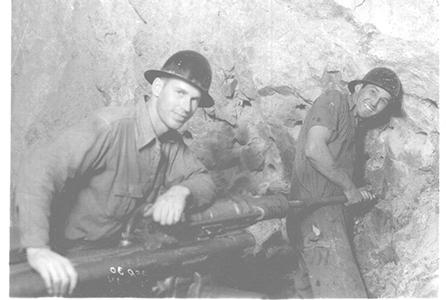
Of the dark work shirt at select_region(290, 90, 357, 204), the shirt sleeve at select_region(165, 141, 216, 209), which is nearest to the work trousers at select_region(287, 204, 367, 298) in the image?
the dark work shirt at select_region(290, 90, 357, 204)

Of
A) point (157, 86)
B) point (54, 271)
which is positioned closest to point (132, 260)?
point (54, 271)

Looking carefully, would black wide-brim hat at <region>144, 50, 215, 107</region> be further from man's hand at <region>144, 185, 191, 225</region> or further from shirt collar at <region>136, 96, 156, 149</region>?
man's hand at <region>144, 185, 191, 225</region>

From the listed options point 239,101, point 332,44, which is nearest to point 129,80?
point 239,101

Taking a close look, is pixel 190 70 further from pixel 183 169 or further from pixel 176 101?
pixel 183 169

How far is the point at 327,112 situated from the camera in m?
3.60

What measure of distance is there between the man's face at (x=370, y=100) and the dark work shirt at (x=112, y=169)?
144 centimetres

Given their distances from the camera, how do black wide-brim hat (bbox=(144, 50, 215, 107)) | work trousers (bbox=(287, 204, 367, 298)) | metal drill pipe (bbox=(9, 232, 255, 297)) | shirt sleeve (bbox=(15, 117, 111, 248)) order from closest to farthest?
metal drill pipe (bbox=(9, 232, 255, 297)) < shirt sleeve (bbox=(15, 117, 111, 248)) < black wide-brim hat (bbox=(144, 50, 215, 107)) < work trousers (bbox=(287, 204, 367, 298))

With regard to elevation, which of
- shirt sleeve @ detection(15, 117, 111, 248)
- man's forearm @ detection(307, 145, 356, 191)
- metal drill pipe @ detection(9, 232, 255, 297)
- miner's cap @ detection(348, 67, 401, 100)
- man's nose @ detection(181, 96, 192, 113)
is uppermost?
miner's cap @ detection(348, 67, 401, 100)

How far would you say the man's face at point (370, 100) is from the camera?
11.8 ft

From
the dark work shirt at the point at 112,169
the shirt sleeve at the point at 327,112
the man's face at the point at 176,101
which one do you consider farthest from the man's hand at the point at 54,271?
the shirt sleeve at the point at 327,112

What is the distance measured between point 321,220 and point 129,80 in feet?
7.86

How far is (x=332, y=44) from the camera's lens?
3867 millimetres

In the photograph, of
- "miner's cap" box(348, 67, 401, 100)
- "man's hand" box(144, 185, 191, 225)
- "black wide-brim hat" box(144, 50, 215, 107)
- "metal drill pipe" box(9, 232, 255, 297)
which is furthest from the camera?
"miner's cap" box(348, 67, 401, 100)

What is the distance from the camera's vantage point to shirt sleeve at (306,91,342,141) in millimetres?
3598
